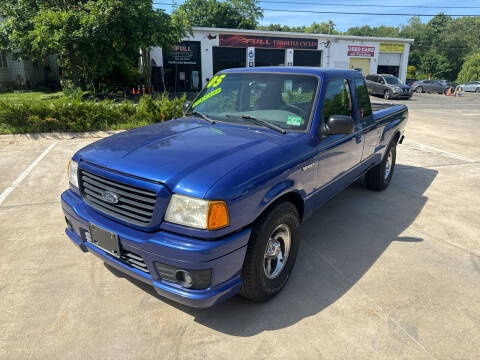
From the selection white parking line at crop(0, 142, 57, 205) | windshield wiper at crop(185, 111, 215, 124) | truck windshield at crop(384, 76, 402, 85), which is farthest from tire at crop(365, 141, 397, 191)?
truck windshield at crop(384, 76, 402, 85)

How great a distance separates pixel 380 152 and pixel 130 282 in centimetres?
396

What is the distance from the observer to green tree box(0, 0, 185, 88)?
14836mm

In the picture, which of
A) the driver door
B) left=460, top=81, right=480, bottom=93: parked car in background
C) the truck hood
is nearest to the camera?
the truck hood

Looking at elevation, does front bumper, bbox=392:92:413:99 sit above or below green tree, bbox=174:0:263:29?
below

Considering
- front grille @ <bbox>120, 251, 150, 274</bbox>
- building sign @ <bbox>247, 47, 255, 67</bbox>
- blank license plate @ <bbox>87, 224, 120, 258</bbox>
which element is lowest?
front grille @ <bbox>120, 251, 150, 274</bbox>

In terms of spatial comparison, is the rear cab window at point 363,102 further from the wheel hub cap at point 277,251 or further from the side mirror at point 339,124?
the wheel hub cap at point 277,251

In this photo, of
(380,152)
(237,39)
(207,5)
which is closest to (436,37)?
(207,5)

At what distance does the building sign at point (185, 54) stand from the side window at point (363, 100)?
27378 millimetres

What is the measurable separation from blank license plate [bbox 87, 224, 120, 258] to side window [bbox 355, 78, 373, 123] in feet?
10.9

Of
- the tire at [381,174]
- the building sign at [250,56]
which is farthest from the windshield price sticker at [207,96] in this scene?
the building sign at [250,56]

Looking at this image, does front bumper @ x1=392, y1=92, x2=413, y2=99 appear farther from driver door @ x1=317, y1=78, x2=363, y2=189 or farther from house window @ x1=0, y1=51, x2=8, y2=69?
house window @ x1=0, y1=51, x2=8, y2=69

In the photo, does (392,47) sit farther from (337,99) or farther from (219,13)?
(337,99)

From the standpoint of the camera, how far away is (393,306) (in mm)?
2832

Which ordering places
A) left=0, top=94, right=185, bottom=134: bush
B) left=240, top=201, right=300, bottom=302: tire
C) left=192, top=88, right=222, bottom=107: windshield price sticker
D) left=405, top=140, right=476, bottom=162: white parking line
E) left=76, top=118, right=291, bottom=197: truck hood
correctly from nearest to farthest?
left=76, top=118, right=291, bottom=197: truck hood
left=240, top=201, right=300, bottom=302: tire
left=192, top=88, right=222, bottom=107: windshield price sticker
left=405, top=140, right=476, bottom=162: white parking line
left=0, top=94, right=185, bottom=134: bush
